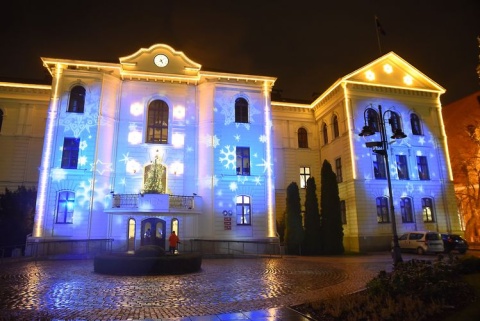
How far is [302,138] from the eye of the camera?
34.4 m

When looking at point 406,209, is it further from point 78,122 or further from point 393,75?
point 78,122

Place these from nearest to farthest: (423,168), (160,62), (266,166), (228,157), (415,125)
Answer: (228,157) → (266,166) → (160,62) → (423,168) → (415,125)

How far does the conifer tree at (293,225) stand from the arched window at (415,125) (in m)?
14.0

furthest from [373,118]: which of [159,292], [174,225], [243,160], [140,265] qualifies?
[159,292]

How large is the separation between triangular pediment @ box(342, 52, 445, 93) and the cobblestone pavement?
20.6 meters

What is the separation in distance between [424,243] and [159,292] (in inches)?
790

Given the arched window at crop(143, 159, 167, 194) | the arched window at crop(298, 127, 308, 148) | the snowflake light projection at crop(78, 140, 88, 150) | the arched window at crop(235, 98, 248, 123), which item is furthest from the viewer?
the arched window at crop(298, 127, 308, 148)

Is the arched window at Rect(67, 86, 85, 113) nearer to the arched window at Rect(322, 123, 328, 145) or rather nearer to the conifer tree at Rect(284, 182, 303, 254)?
the conifer tree at Rect(284, 182, 303, 254)

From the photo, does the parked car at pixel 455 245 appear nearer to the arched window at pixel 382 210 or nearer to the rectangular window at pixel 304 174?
the arched window at pixel 382 210

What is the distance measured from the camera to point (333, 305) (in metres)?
7.45

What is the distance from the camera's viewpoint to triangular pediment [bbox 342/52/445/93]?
1202 inches

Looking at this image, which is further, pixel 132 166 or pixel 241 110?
pixel 241 110

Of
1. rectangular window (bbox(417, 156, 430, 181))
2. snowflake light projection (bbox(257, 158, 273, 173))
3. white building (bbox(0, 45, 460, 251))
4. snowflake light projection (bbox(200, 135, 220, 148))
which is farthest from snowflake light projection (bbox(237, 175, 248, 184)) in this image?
rectangular window (bbox(417, 156, 430, 181))

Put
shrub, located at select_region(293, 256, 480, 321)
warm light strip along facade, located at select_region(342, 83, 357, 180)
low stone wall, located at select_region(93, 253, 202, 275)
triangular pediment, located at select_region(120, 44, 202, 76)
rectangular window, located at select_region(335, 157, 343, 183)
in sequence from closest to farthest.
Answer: shrub, located at select_region(293, 256, 480, 321), low stone wall, located at select_region(93, 253, 202, 275), triangular pediment, located at select_region(120, 44, 202, 76), warm light strip along facade, located at select_region(342, 83, 357, 180), rectangular window, located at select_region(335, 157, 343, 183)
